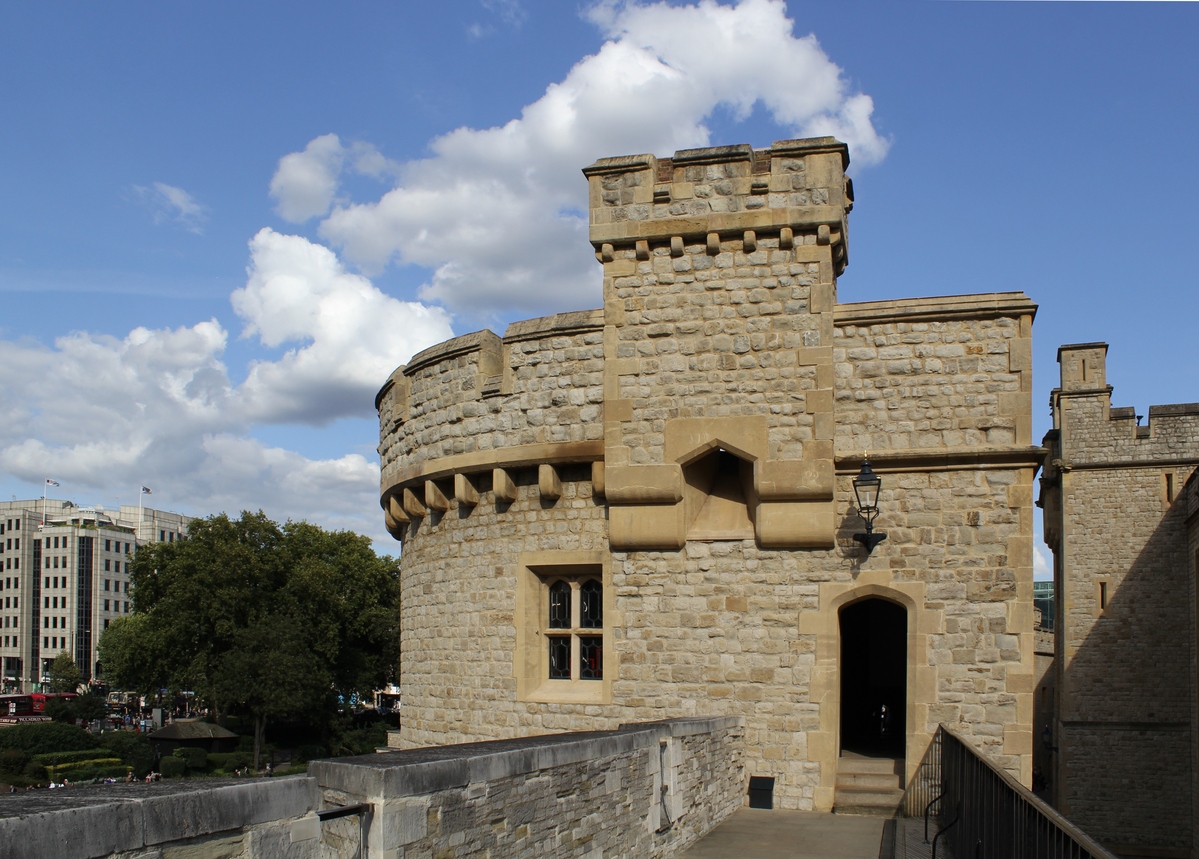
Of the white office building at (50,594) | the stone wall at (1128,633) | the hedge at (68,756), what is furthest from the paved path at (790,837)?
the white office building at (50,594)

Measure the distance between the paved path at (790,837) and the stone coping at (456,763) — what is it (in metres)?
1.54

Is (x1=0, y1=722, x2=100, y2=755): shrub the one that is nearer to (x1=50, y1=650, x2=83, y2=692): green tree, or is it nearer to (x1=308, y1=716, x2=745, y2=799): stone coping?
(x1=308, y1=716, x2=745, y2=799): stone coping

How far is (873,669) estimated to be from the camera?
605 inches

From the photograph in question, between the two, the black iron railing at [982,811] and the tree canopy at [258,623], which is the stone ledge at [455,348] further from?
the tree canopy at [258,623]

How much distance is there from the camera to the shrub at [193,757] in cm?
3681

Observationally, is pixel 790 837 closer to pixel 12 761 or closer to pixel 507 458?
pixel 507 458

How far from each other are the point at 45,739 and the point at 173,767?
5746 millimetres

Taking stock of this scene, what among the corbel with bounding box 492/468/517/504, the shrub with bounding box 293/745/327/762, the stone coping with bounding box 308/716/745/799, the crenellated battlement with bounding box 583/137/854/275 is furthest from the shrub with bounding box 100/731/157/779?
the stone coping with bounding box 308/716/745/799

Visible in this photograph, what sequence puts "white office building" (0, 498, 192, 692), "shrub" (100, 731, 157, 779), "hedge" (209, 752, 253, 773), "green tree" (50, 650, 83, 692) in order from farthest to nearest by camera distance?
"white office building" (0, 498, 192, 692) → "green tree" (50, 650, 83, 692) → "hedge" (209, 752, 253, 773) → "shrub" (100, 731, 157, 779)

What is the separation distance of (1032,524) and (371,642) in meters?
43.6

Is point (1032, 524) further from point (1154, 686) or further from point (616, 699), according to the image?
point (1154, 686)

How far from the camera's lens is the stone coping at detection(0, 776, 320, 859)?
10.3 ft

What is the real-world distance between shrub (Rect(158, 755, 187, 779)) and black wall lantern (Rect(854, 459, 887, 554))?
105ft

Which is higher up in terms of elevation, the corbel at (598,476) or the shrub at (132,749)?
the corbel at (598,476)
